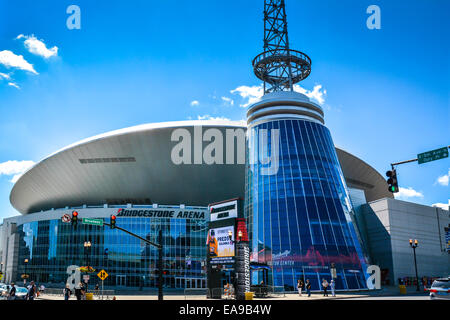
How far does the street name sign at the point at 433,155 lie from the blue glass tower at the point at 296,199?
24726 millimetres

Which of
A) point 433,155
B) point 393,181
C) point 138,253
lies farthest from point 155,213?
point 433,155

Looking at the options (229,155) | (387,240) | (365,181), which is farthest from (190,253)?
(365,181)

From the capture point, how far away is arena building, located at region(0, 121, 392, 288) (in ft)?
228

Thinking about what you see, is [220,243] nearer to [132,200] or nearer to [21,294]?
[21,294]

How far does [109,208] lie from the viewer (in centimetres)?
7169

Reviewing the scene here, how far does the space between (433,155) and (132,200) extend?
66.2 meters

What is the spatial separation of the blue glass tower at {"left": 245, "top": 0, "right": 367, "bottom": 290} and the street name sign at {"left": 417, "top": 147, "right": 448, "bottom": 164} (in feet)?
81.1

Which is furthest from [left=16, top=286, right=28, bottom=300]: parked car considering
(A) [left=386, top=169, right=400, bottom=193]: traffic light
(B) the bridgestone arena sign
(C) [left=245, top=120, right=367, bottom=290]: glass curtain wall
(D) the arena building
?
(A) [left=386, top=169, right=400, bottom=193]: traffic light

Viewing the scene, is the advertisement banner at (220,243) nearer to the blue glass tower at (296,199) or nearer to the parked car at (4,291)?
the blue glass tower at (296,199)

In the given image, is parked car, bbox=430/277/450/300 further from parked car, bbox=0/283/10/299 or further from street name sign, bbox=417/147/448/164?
parked car, bbox=0/283/10/299

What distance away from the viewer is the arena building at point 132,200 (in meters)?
69.5

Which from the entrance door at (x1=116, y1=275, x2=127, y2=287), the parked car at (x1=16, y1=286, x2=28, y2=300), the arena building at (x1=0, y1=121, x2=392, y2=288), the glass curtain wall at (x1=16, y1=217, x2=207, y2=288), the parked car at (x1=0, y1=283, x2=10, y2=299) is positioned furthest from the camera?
the arena building at (x1=0, y1=121, x2=392, y2=288)

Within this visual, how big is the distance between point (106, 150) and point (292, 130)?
33.9 metres

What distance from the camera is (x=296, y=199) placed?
55.4m
